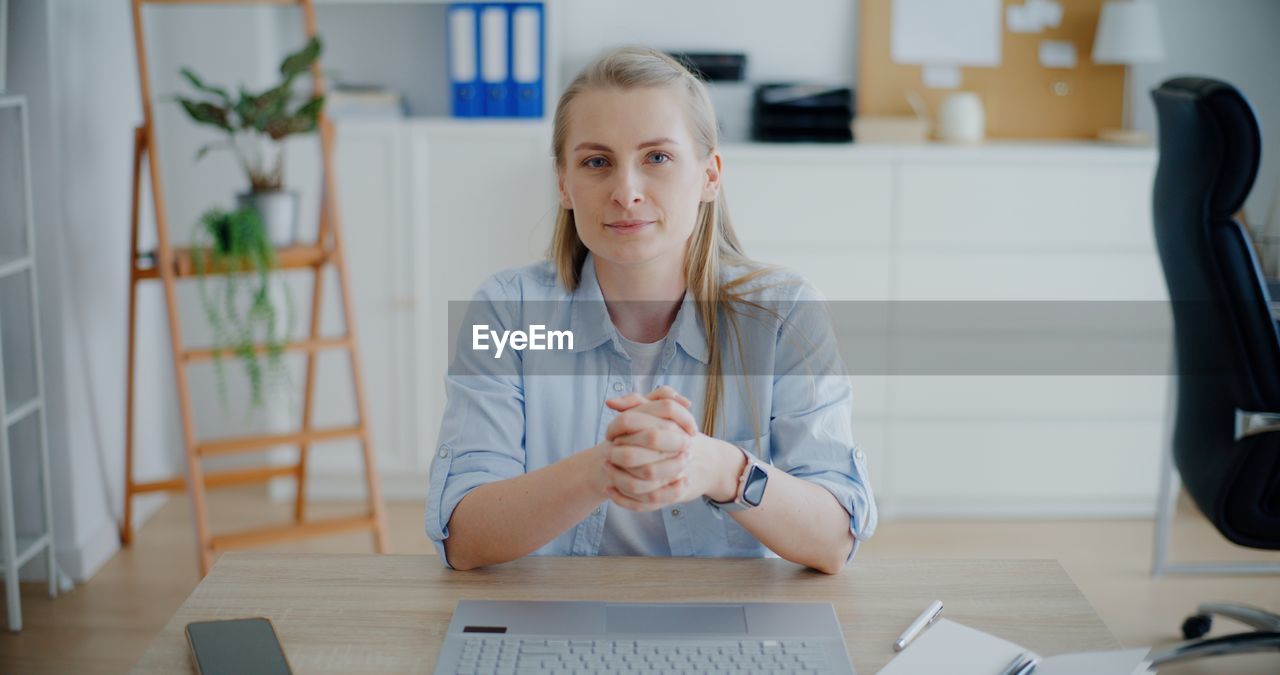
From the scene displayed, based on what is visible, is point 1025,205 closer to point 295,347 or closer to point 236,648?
point 295,347

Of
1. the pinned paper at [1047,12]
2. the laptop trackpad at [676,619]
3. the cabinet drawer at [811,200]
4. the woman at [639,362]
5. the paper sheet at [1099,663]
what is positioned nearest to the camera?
the paper sheet at [1099,663]

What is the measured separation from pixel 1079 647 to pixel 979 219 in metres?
2.27

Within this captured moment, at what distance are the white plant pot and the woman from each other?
1.39m

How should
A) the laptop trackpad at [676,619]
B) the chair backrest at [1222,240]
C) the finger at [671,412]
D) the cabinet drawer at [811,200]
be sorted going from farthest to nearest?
the cabinet drawer at [811,200] < the chair backrest at [1222,240] < the finger at [671,412] < the laptop trackpad at [676,619]

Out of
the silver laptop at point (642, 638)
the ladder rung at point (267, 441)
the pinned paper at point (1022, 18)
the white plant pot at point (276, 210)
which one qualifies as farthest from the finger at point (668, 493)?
the pinned paper at point (1022, 18)

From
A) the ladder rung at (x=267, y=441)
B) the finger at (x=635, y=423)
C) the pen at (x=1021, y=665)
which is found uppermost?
the finger at (x=635, y=423)

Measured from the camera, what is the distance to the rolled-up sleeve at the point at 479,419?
136 cm

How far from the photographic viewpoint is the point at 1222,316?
208cm

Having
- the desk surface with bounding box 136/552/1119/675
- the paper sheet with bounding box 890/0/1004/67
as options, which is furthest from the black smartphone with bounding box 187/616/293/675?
the paper sheet with bounding box 890/0/1004/67

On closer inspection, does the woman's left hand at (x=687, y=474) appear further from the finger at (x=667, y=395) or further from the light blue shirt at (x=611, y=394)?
the light blue shirt at (x=611, y=394)

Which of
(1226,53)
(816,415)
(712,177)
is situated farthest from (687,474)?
(1226,53)

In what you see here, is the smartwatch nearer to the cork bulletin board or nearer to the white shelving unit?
the white shelving unit

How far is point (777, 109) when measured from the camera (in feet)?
10.9

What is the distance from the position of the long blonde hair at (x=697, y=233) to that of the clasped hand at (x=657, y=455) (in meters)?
0.24
